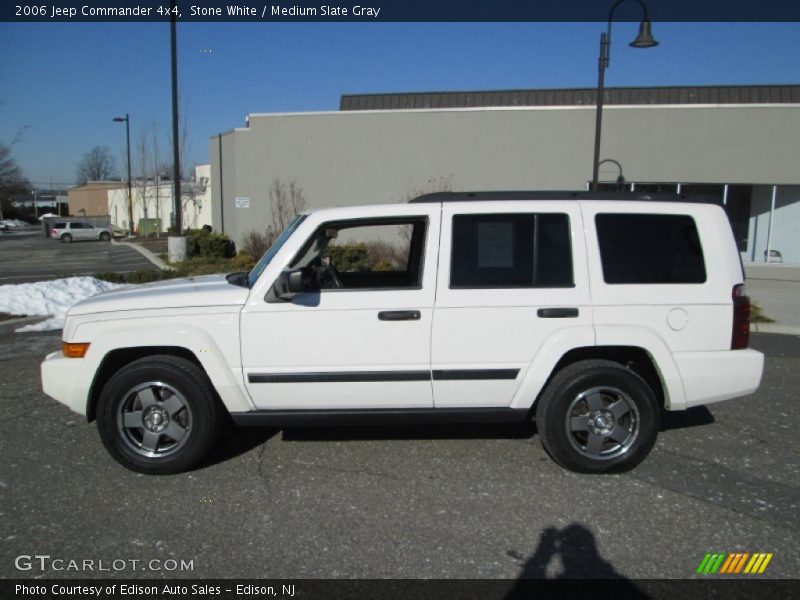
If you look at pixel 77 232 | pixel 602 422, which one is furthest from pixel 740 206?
pixel 77 232

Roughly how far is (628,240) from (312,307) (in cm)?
215

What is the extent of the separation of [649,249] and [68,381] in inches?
156

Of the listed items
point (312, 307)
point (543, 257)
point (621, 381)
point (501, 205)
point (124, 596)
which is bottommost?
point (124, 596)

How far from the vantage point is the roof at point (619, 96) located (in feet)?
81.0

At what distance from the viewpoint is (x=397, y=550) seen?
11.2 ft

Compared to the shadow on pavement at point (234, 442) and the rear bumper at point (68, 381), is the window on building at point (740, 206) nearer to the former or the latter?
the shadow on pavement at point (234, 442)

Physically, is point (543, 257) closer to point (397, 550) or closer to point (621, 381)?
point (621, 381)

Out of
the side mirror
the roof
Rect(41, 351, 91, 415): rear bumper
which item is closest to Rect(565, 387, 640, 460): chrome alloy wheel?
the side mirror

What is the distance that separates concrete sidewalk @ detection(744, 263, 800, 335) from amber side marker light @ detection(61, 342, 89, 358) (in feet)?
31.6

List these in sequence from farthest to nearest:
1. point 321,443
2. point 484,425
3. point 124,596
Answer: point 484,425 < point 321,443 < point 124,596

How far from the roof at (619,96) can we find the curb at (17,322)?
18.5 m

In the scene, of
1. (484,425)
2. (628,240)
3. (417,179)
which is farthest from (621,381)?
(417,179)

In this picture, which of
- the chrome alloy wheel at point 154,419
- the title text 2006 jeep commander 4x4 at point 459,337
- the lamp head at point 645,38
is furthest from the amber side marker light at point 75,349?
the lamp head at point 645,38

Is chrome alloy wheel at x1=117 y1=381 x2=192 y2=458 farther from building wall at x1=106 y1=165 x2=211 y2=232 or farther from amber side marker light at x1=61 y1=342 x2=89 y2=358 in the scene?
building wall at x1=106 y1=165 x2=211 y2=232
